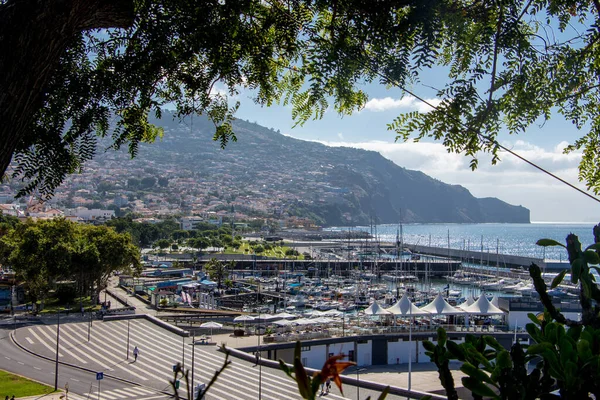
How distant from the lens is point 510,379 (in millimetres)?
1256

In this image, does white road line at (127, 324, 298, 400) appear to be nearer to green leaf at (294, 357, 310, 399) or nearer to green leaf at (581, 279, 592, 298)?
green leaf at (581, 279, 592, 298)

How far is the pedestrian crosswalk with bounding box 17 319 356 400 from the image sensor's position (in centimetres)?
1480

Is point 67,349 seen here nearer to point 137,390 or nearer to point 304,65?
point 137,390

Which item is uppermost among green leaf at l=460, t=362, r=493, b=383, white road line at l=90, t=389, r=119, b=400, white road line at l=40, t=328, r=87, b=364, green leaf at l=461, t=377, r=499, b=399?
green leaf at l=460, t=362, r=493, b=383

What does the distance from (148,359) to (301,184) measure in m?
151

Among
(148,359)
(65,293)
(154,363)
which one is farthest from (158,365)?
(65,293)

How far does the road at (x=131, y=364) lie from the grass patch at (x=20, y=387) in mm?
515

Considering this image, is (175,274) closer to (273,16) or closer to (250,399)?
(250,399)

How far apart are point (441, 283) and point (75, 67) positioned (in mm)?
54070

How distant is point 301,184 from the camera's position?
168875mm

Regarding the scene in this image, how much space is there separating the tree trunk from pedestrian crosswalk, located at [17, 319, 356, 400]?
11320 millimetres

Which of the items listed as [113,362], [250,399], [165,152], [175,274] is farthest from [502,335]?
[165,152]

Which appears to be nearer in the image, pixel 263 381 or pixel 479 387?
pixel 479 387

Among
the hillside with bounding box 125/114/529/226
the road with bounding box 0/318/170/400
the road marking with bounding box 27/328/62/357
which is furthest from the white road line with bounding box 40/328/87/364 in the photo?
the hillside with bounding box 125/114/529/226
